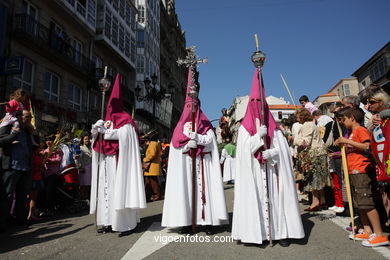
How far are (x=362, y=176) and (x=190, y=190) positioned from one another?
2.50 metres

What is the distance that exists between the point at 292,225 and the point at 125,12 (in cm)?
2852

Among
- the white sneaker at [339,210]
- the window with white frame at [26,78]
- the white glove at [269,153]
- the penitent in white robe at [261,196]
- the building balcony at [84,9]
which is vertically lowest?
Answer: the white sneaker at [339,210]

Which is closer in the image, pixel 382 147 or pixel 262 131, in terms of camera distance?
pixel 382 147

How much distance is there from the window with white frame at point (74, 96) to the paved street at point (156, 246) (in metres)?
16.0

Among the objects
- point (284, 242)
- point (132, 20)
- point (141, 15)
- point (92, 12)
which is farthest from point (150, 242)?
point (141, 15)

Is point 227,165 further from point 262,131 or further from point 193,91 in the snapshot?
point 262,131

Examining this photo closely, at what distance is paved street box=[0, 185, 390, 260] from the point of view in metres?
3.17

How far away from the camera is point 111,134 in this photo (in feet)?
15.3

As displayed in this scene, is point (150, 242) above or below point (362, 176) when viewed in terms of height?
below

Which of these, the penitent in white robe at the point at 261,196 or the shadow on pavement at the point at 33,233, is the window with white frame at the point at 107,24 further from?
the penitent in white robe at the point at 261,196

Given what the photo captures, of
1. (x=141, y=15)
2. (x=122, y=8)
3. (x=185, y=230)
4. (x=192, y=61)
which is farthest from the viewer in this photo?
(x=141, y=15)

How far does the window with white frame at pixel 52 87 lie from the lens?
1684 centimetres

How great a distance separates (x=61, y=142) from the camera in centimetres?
712

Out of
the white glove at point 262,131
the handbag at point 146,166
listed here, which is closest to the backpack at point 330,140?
the white glove at point 262,131
